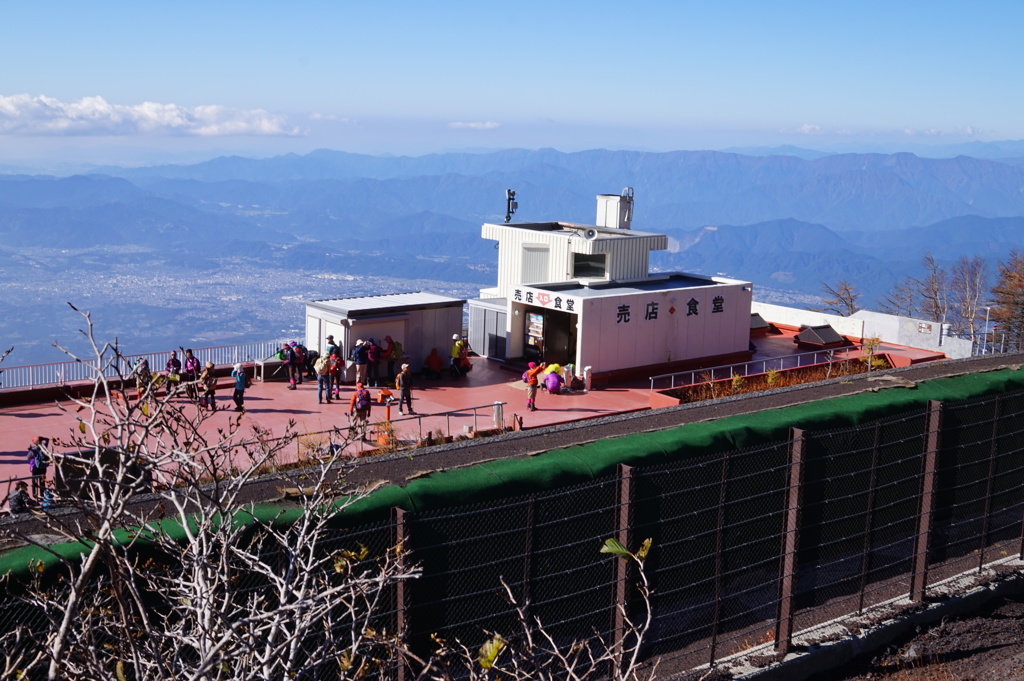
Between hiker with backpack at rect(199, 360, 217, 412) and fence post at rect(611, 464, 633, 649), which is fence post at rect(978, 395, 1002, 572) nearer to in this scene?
fence post at rect(611, 464, 633, 649)

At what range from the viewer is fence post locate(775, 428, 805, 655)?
1131cm

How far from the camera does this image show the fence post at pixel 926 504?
12766mm

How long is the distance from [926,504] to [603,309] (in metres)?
13.3

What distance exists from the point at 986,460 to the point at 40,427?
54.6ft

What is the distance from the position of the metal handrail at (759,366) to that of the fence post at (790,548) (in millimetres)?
13262

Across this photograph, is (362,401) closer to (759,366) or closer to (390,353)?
(390,353)

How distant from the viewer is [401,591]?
28.9ft

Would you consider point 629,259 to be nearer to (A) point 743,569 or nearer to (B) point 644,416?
(B) point 644,416

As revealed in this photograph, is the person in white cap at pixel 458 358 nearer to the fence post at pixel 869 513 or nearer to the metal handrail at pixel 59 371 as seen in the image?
the metal handrail at pixel 59 371

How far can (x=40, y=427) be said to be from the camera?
794 inches

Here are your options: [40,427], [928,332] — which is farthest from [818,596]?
[928,332]

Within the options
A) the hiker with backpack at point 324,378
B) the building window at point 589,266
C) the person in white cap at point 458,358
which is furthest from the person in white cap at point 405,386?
the building window at point 589,266

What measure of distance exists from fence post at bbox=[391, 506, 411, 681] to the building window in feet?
69.1

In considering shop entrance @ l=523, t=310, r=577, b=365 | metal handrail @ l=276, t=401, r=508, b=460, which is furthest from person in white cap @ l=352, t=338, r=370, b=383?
shop entrance @ l=523, t=310, r=577, b=365
